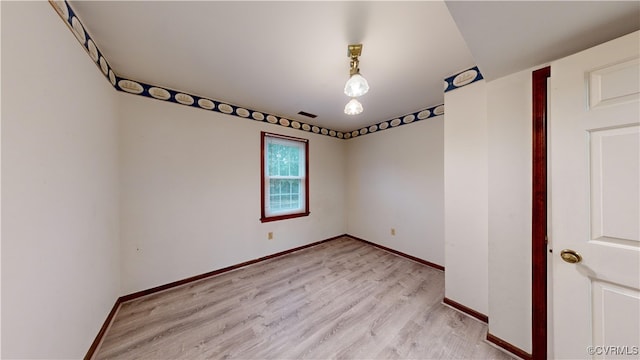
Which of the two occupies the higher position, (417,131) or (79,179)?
(417,131)

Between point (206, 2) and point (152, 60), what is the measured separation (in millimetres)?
963

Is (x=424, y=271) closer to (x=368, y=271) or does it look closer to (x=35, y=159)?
(x=368, y=271)

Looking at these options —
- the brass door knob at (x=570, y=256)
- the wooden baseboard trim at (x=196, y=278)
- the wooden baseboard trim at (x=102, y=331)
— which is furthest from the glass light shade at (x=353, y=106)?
the wooden baseboard trim at (x=102, y=331)

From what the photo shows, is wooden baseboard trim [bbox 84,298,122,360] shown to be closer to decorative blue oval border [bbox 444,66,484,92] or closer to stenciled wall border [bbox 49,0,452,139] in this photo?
stenciled wall border [bbox 49,0,452,139]

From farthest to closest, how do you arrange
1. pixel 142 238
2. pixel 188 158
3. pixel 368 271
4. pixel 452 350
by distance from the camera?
pixel 368 271 → pixel 188 158 → pixel 142 238 → pixel 452 350

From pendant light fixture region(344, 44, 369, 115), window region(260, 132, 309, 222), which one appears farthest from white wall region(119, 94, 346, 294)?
pendant light fixture region(344, 44, 369, 115)

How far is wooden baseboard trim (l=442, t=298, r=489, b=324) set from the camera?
167cm

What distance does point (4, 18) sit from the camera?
0.74m

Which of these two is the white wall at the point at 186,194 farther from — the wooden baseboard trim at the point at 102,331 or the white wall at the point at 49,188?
the white wall at the point at 49,188

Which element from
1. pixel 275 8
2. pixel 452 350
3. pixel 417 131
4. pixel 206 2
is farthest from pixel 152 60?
pixel 452 350

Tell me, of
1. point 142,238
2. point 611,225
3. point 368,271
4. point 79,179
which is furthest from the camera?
point 368,271

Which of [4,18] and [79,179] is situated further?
[79,179]

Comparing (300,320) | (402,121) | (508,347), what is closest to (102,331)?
(300,320)

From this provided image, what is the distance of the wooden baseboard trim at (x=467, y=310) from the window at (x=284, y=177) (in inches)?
87.4
